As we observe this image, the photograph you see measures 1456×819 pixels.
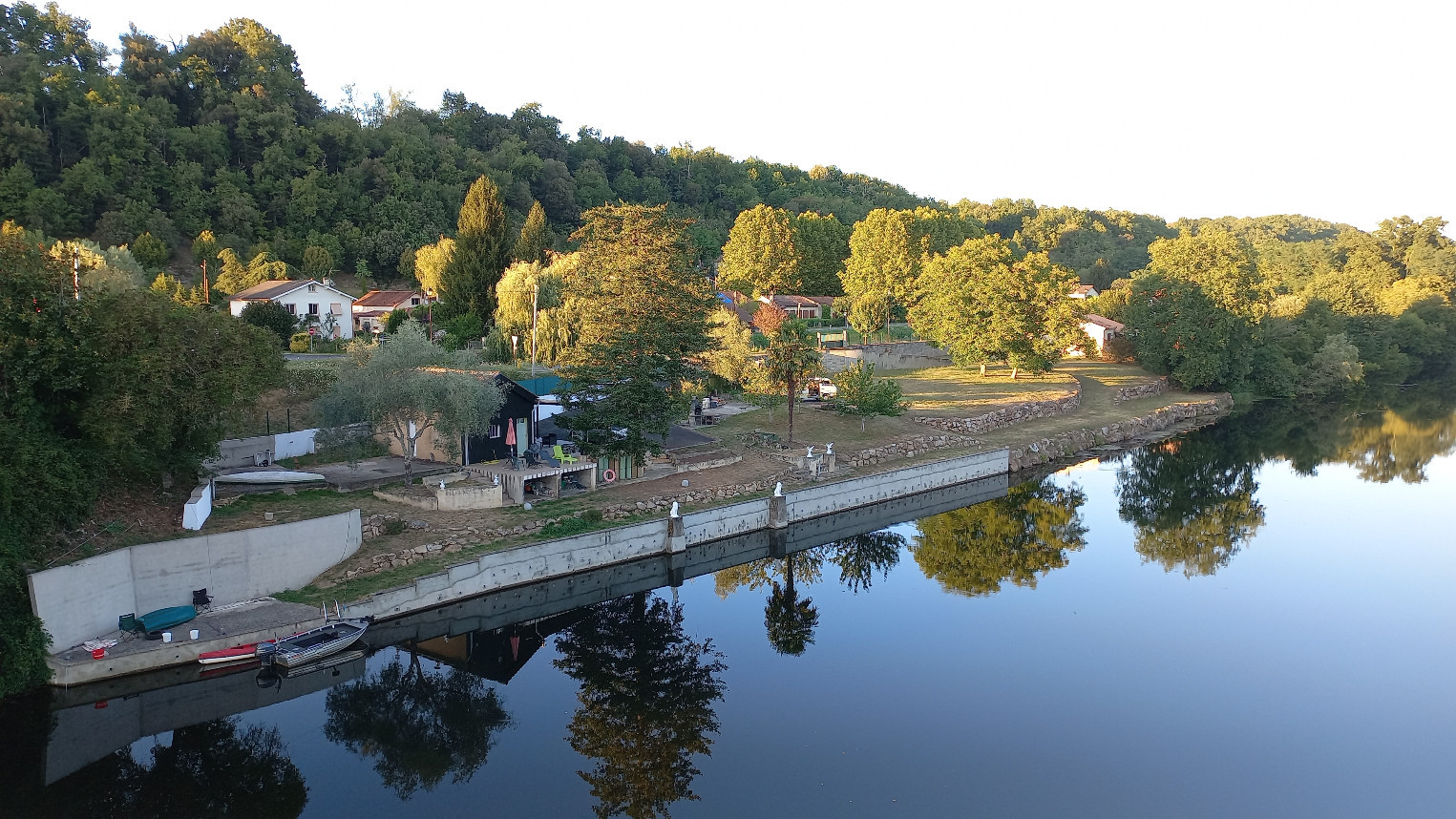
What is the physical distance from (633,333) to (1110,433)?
3252 cm

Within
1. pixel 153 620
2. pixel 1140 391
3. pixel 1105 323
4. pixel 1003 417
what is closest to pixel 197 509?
pixel 153 620

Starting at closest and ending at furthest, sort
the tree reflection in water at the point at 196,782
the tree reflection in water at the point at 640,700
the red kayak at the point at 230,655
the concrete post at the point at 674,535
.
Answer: the tree reflection in water at the point at 196,782
the tree reflection in water at the point at 640,700
the red kayak at the point at 230,655
the concrete post at the point at 674,535

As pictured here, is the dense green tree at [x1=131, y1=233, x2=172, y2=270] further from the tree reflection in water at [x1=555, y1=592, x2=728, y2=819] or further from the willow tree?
the tree reflection in water at [x1=555, y1=592, x2=728, y2=819]

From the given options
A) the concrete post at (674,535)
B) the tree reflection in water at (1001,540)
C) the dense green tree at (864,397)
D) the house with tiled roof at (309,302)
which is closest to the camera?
the concrete post at (674,535)

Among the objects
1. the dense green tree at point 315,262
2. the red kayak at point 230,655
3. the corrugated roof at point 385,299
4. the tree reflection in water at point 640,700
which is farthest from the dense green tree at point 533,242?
the red kayak at point 230,655

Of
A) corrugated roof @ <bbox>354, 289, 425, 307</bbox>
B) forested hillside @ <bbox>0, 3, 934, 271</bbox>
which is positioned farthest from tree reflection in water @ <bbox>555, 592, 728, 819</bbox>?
forested hillside @ <bbox>0, 3, 934, 271</bbox>

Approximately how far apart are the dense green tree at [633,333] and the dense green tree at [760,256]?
40761 millimetres

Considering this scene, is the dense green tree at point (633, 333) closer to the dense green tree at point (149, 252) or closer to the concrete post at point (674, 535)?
the concrete post at point (674, 535)

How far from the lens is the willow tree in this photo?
89.1 feet

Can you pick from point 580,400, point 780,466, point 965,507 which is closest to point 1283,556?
point 965,507

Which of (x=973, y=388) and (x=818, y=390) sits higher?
(x=818, y=390)

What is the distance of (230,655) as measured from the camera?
19.5 metres

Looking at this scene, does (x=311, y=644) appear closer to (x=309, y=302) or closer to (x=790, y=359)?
(x=790, y=359)

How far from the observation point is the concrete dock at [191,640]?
60.0ft
